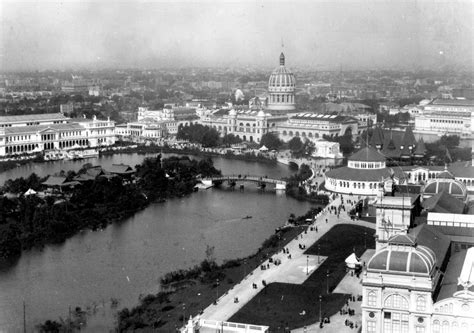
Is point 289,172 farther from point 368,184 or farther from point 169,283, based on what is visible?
point 169,283

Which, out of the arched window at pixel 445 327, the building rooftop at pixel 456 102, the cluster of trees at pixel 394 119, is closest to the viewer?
the arched window at pixel 445 327

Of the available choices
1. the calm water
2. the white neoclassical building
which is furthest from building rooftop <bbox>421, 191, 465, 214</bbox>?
the white neoclassical building

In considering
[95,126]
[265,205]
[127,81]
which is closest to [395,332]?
[265,205]

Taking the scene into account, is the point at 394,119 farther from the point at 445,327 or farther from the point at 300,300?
the point at 445,327

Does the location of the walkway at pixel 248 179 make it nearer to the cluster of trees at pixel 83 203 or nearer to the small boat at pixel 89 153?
the cluster of trees at pixel 83 203

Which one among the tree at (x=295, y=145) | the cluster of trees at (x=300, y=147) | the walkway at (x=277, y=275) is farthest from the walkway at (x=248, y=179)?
the tree at (x=295, y=145)

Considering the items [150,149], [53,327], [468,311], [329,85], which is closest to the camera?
[468,311]

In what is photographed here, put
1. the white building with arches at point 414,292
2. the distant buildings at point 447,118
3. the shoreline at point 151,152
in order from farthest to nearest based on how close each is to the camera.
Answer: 1. the distant buildings at point 447,118
2. the shoreline at point 151,152
3. the white building with arches at point 414,292
